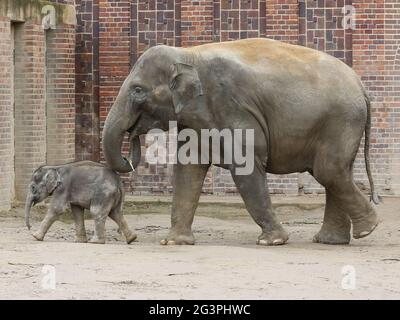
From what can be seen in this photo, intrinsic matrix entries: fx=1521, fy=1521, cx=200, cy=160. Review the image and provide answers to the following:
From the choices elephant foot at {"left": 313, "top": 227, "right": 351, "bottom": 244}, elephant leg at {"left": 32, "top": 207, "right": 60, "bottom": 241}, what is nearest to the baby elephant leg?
elephant leg at {"left": 32, "top": 207, "right": 60, "bottom": 241}

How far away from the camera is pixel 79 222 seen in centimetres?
1540

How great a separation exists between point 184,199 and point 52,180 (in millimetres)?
1429

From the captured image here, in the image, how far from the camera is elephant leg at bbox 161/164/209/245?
51.0 ft

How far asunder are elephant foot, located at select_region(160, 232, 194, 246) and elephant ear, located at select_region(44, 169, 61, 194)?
1.30m

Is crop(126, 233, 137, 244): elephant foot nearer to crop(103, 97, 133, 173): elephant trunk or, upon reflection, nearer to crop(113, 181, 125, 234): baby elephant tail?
crop(113, 181, 125, 234): baby elephant tail

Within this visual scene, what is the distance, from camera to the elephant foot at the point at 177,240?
1552 cm

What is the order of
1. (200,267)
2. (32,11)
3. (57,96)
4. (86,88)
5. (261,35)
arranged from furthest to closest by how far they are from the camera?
(86,88), (261,35), (57,96), (32,11), (200,267)

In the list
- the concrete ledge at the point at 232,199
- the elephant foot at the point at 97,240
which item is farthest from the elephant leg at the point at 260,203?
the concrete ledge at the point at 232,199

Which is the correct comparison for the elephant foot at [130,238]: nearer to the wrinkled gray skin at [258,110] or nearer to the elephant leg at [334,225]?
the wrinkled gray skin at [258,110]

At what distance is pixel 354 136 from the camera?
15.4 meters

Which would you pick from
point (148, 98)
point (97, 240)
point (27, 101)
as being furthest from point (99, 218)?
point (27, 101)

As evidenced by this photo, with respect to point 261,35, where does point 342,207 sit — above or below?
below

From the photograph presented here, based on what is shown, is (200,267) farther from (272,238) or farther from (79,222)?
(79,222)

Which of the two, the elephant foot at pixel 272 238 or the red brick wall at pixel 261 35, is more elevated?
the red brick wall at pixel 261 35
